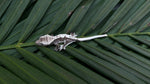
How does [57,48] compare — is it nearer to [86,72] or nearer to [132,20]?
[86,72]

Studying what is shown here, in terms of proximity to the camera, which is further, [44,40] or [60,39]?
[60,39]

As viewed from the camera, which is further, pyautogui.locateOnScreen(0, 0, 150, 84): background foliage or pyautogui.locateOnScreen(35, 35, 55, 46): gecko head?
pyautogui.locateOnScreen(35, 35, 55, 46): gecko head

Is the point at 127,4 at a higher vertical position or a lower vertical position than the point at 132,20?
higher

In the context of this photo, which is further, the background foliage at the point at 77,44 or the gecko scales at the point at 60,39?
the gecko scales at the point at 60,39

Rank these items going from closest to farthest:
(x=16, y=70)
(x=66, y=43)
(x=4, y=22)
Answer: (x=16, y=70) < (x=4, y=22) < (x=66, y=43)

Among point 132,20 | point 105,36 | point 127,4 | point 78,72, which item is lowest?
point 78,72

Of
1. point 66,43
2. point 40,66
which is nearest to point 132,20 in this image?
point 66,43

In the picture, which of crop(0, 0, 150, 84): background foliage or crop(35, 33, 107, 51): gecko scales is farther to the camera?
crop(35, 33, 107, 51): gecko scales

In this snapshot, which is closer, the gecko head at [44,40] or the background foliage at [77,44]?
the background foliage at [77,44]
